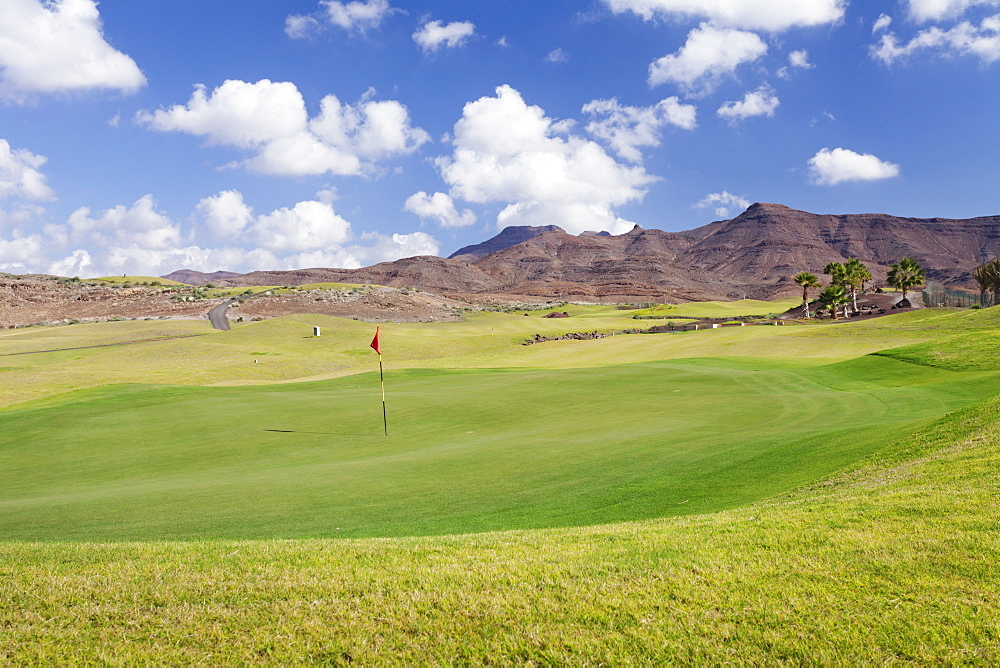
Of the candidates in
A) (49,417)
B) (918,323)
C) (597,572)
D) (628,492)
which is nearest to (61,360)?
(49,417)

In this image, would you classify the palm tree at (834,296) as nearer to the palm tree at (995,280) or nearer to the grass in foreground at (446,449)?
the palm tree at (995,280)

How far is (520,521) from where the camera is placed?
11.9m

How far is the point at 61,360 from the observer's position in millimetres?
57281

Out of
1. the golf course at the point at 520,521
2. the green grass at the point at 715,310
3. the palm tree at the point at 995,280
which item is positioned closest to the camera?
the golf course at the point at 520,521

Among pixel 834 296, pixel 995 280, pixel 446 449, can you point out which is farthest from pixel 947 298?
pixel 446 449

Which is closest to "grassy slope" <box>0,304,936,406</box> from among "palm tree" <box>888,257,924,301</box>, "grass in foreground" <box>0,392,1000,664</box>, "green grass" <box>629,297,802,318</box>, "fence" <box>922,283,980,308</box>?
"grass in foreground" <box>0,392,1000,664</box>

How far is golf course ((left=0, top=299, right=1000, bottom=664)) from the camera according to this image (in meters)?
5.51

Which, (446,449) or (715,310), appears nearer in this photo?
(446,449)

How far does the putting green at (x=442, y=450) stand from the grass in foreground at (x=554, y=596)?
3572 mm

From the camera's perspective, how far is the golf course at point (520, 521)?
5.51 metres

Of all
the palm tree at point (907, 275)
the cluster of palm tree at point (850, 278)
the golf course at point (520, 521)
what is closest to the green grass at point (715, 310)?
the cluster of palm tree at point (850, 278)

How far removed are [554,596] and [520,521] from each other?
569 cm

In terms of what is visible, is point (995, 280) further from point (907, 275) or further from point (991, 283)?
point (907, 275)

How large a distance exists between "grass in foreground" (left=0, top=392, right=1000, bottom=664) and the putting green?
3572 millimetres
